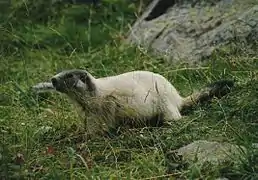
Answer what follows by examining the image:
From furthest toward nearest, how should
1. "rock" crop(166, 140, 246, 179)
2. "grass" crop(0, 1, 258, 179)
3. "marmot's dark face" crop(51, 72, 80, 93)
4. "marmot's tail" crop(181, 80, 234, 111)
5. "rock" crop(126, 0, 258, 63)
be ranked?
"rock" crop(126, 0, 258, 63), "marmot's tail" crop(181, 80, 234, 111), "marmot's dark face" crop(51, 72, 80, 93), "grass" crop(0, 1, 258, 179), "rock" crop(166, 140, 246, 179)

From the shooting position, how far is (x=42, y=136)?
5.87m

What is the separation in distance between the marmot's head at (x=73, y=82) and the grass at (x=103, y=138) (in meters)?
0.33

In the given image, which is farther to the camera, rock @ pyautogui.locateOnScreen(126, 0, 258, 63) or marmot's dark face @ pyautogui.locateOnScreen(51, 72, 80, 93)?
rock @ pyautogui.locateOnScreen(126, 0, 258, 63)

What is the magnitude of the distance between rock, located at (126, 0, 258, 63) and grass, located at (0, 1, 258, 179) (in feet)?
0.73

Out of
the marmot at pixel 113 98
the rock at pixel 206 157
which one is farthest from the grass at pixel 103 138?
the marmot at pixel 113 98

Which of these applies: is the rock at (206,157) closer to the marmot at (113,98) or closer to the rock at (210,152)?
the rock at (210,152)

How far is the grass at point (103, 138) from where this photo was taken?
15.9 ft

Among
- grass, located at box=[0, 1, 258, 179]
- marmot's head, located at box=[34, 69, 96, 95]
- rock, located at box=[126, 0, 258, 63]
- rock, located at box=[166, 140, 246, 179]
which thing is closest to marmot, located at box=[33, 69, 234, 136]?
marmot's head, located at box=[34, 69, 96, 95]

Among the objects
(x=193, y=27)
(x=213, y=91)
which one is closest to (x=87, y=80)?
(x=213, y=91)

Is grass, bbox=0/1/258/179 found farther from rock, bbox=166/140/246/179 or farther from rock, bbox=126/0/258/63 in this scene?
rock, bbox=126/0/258/63

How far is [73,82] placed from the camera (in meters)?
5.83

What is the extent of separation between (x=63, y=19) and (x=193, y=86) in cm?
334

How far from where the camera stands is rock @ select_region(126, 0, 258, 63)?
771 centimetres

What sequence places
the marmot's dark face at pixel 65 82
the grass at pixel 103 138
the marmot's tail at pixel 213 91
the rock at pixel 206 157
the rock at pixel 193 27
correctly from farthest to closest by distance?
1. the rock at pixel 193 27
2. the marmot's tail at pixel 213 91
3. the marmot's dark face at pixel 65 82
4. the grass at pixel 103 138
5. the rock at pixel 206 157
